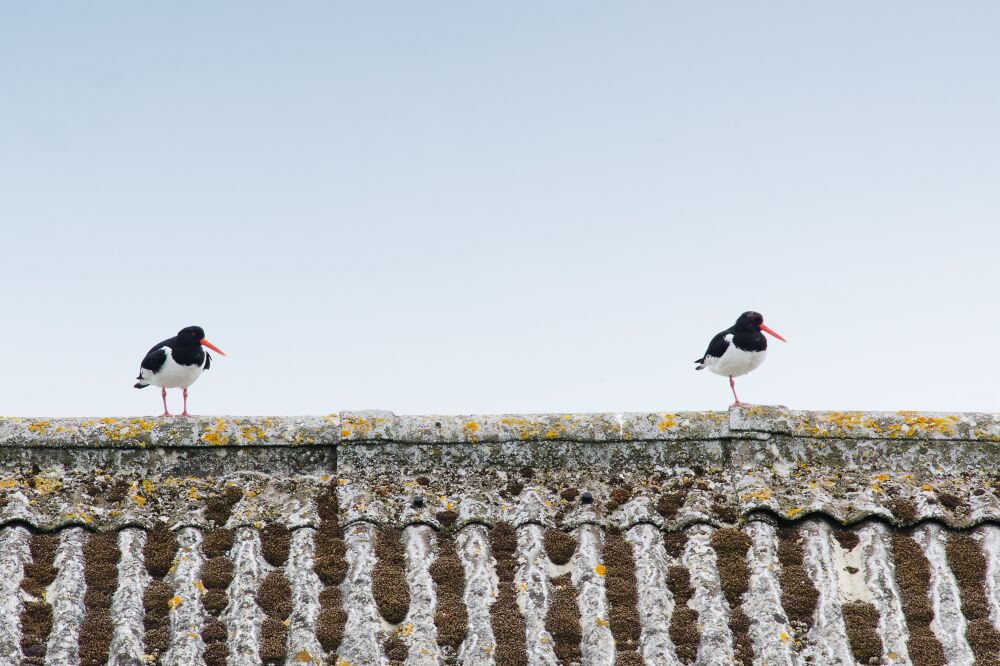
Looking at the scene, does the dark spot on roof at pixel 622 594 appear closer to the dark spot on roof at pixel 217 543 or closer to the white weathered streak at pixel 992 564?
the white weathered streak at pixel 992 564

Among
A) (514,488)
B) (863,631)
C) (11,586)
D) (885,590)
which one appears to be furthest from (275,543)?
(885,590)

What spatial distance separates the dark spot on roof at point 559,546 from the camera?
5.26 meters

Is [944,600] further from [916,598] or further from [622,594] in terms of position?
[622,594]

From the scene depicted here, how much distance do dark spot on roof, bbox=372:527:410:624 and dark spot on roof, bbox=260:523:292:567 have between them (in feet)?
1.58

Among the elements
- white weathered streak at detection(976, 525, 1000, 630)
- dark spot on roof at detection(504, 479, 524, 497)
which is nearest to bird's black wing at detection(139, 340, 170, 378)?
dark spot on roof at detection(504, 479, 524, 497)

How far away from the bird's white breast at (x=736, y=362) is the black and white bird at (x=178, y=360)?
4709mm

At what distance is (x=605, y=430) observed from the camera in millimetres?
6160

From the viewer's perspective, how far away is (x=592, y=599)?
4.89 metres

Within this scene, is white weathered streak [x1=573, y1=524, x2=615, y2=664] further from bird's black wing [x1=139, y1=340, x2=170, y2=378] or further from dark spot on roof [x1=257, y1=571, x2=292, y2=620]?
bird's black wing [x1=139, y1=340, x2=170, y2=378]

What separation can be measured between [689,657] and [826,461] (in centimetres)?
198

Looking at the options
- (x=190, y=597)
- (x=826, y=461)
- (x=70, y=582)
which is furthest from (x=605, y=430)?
(x=70, y=582)

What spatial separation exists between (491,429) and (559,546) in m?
1.07

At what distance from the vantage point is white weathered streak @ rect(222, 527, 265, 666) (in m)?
4.57

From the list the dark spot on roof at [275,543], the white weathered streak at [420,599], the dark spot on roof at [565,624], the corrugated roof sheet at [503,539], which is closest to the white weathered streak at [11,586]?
the corrugated roof sheet at [503,539]
